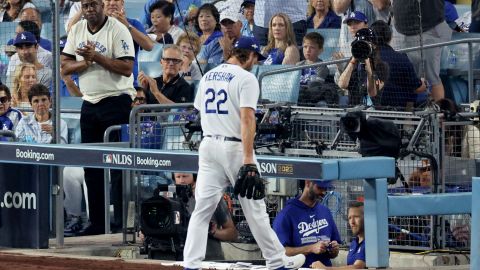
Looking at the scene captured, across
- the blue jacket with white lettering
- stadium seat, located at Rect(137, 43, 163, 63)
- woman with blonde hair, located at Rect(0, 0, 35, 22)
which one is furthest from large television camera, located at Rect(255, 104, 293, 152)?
woman with blonde hair, located at Rect(0, 0, 35, 22)

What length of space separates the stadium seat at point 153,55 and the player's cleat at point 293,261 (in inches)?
238

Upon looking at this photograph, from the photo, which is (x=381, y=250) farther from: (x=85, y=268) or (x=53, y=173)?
(x=53, y=173)

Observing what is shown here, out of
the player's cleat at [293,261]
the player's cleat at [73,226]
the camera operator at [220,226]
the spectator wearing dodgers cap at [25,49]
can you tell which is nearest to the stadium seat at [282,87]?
the camera operator at [220,226]

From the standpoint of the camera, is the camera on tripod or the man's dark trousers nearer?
the camera on tripod

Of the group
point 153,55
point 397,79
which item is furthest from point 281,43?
point 397,79

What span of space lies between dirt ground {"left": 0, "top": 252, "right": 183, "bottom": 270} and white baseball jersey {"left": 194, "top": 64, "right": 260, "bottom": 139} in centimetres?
157

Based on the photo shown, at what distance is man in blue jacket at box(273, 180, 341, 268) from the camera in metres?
10.2

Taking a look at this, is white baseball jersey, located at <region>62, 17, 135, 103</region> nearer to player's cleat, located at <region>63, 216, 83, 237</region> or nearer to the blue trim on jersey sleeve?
player's cleat, located at <region>63, 216, 83, 237</region>

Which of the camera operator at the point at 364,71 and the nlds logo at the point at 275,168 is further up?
the camera operator at the point at 364,71

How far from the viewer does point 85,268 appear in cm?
1011

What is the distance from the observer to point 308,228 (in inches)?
404

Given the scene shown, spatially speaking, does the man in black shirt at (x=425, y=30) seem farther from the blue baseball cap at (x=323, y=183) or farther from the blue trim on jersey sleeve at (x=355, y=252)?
the blue trim on jersey sleeve at (x=355, y=252)

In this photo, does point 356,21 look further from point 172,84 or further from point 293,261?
point 293,261

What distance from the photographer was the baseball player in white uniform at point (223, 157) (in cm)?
885
